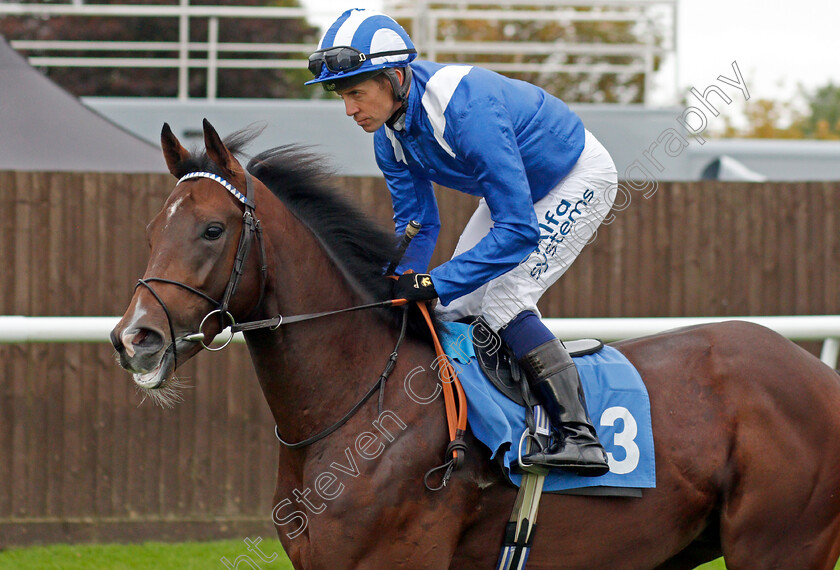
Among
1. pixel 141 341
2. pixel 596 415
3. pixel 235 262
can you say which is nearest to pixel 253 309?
pixel 235 262

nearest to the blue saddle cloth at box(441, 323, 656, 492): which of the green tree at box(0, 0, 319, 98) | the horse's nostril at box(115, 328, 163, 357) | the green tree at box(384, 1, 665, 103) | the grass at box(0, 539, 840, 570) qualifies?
the horse's nostril at box(115, 328, 163, 357)

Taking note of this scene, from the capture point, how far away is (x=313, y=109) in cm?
805

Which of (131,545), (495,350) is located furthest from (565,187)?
(131,545)

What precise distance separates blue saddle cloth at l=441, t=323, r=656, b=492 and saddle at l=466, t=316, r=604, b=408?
0.02 meters

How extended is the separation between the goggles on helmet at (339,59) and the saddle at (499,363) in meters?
0.92

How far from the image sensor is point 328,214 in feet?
9.29

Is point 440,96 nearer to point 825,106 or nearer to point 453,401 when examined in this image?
point 453,401

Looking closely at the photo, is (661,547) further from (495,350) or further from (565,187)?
(565,187)

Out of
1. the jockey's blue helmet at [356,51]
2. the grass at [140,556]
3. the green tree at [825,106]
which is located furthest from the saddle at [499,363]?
the green tree at [825,106]

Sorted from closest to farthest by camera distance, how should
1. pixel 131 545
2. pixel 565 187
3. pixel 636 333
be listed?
1. pixel 565 187
2. pixel 636 333
3. pixel 131 545

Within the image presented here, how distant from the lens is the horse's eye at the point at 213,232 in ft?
7.94

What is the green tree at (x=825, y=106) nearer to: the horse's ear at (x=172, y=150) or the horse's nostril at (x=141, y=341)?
the horse's ear at (x=172, y=150)

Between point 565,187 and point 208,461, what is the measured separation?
3046 millimetres

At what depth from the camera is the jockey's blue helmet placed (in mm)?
2701
